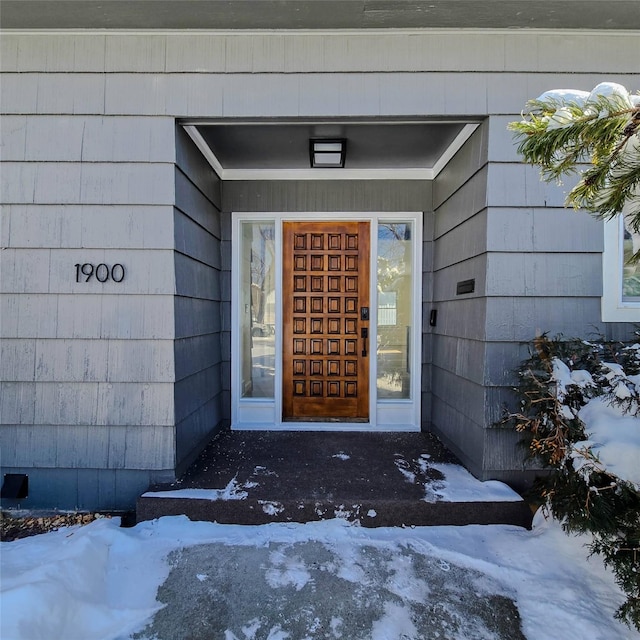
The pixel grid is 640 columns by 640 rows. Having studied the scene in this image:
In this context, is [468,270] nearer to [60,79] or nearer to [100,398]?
[100,398]

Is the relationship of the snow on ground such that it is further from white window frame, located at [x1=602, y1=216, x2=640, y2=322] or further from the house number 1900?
the house number 1900

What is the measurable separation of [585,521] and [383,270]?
2.19 metres

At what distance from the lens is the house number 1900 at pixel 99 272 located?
2084 millimetres

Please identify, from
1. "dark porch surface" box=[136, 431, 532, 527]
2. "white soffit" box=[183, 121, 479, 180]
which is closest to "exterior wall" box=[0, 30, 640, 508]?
"dark porch surface" box=[136, 431, 532, 527]

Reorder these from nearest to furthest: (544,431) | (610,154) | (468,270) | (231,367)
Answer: (610,154) < (544,431) < (468,270) < (231,367)

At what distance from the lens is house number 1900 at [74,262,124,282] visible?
6.84 feet

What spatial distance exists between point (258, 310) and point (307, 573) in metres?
2.09

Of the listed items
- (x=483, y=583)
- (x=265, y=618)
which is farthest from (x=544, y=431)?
(x=265, y=618)

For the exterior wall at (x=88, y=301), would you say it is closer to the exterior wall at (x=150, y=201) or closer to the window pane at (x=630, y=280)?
the exterior wall at (x=150, y=201)

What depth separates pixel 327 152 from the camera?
2.58 m

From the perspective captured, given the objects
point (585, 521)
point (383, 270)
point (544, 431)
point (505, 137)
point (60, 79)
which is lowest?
point (585, 521)

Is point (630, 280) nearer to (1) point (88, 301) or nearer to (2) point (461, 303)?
(2) point (461, 303)

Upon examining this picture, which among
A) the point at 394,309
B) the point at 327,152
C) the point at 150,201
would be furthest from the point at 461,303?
the point at 150,201

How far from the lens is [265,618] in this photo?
1.40 metres
